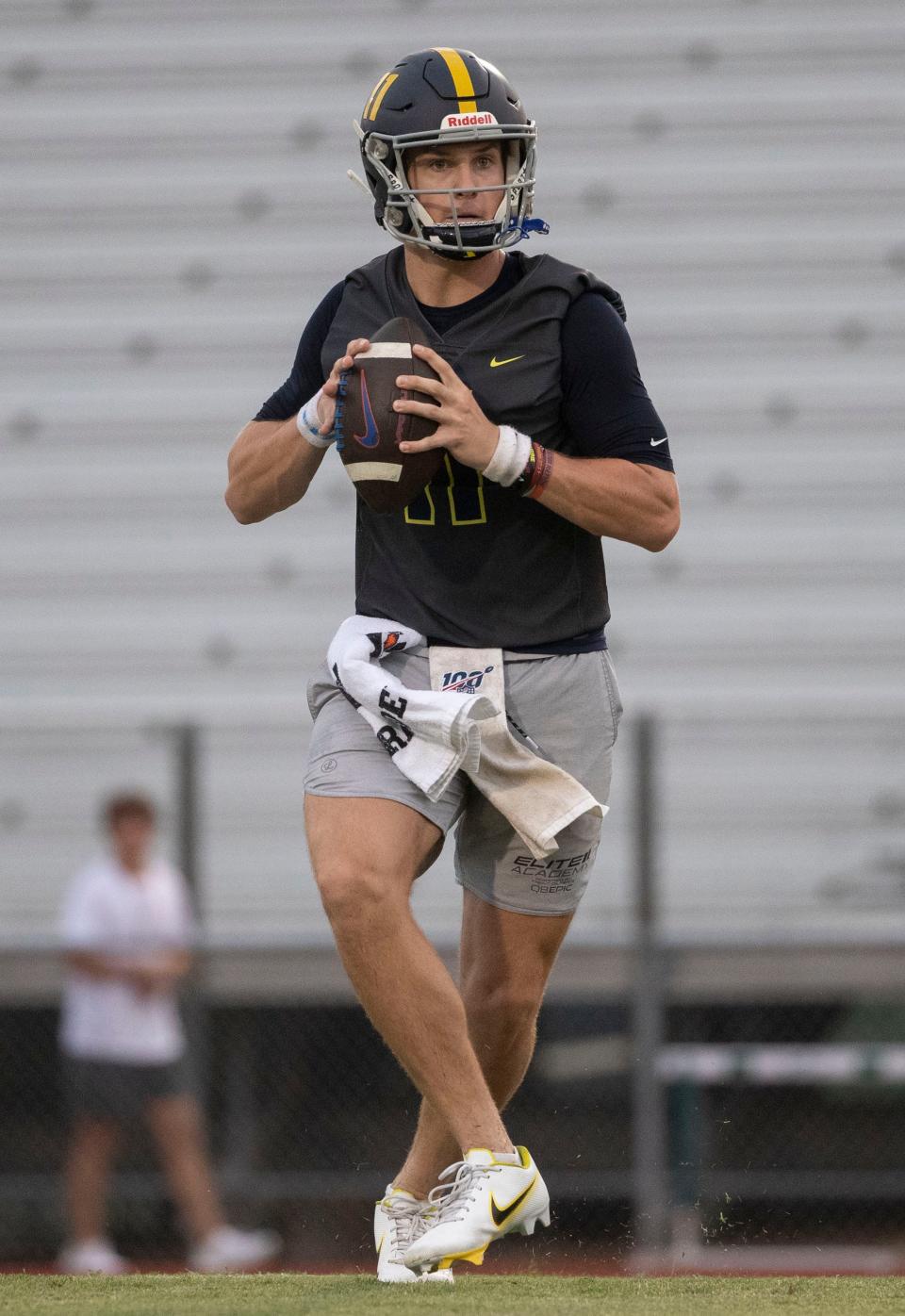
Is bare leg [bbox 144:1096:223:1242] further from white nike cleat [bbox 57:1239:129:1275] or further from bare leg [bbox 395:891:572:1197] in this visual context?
bare leg [bbox 395:891:572:1197]

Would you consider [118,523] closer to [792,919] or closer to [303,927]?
[303,927]

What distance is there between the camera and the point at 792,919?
7719mm

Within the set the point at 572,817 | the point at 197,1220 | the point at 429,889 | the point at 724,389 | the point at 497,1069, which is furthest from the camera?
the point at 724,389

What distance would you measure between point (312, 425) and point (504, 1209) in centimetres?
135

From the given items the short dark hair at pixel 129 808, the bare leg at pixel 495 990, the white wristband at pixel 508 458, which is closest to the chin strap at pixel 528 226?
the white wristband at pixel 508 458

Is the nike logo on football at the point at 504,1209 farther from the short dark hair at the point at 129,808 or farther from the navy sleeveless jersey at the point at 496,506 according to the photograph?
the short dark hair at the point at 129,808

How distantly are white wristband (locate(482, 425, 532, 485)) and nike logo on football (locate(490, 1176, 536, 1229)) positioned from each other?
117cm

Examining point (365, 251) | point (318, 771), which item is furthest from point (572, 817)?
point (365, 251)

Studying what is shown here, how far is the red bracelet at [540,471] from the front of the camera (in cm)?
327

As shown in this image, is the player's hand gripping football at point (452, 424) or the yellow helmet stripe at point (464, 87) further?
the yellow helmet stripe at point (464, 87)

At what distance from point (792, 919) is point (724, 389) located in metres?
2.30

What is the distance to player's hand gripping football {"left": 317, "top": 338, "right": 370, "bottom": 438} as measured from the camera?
3283 mm

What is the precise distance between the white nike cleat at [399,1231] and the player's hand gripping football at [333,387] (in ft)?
4.48

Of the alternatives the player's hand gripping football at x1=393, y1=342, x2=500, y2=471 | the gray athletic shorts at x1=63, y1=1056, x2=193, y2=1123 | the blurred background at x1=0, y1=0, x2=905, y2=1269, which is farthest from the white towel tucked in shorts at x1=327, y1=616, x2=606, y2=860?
the gray athletic shorts at x1=63, y1=1056, x2=193, y2=1123
